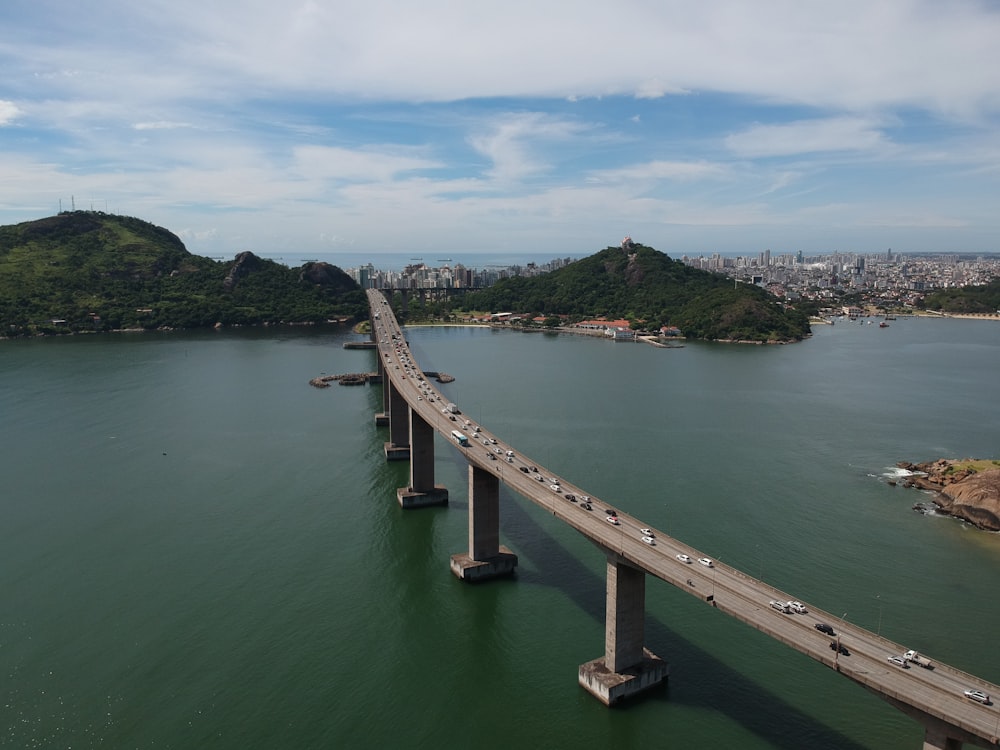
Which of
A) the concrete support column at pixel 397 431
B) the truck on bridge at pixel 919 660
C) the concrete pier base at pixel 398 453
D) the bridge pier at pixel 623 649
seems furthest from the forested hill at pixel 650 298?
the truck on bridge at pixel 919 660

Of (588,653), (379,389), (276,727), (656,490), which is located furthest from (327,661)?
(379,389)

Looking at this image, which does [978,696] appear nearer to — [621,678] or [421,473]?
[621,678]

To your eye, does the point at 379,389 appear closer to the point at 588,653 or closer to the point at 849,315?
the point at 588,653

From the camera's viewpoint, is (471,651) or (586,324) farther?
(586,324)

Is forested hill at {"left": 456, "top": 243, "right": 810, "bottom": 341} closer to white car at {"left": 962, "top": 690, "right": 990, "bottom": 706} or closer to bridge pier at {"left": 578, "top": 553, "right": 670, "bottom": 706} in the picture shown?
bridge pier at {"left": 578, "top": 553, "right": 670, "bottom": 706}

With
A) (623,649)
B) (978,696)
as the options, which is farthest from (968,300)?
(978,696)

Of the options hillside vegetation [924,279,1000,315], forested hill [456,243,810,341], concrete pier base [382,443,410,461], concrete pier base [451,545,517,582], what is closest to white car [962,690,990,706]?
concrete pier base [451,545,517,582]
